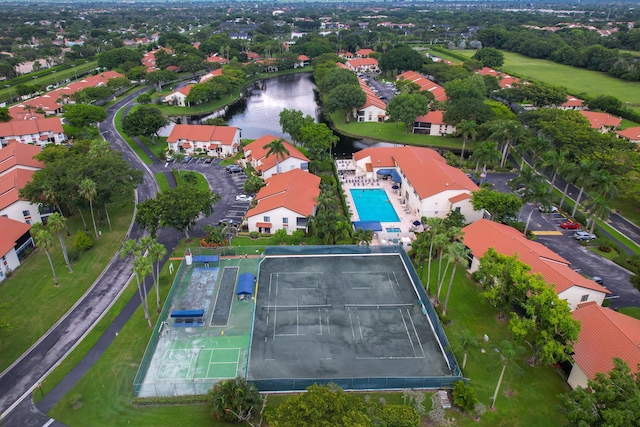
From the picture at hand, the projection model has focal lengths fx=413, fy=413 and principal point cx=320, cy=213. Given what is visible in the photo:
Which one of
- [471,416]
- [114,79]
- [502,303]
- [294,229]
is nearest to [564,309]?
[502,303]

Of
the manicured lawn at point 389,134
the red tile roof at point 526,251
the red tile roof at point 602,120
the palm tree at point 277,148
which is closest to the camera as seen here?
the red tile roof at point 526,251

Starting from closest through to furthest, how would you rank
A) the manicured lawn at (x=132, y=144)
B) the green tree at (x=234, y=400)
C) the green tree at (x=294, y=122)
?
1. the green tree at (x=234, y=400)
2. the manicured lawn at (x=132, y=144)
3. the green tree at (x=294, y=122)

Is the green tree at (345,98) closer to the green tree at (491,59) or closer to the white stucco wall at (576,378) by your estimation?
the green tree at (491,59)

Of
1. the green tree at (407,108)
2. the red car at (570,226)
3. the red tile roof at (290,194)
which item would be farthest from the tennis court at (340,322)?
the green tree at (407,108)

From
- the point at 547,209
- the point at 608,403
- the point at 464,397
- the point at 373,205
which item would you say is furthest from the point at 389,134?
the point at 608,403

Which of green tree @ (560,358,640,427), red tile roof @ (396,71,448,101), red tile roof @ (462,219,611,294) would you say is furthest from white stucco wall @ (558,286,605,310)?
red tile roof @ (396,71,448,101)

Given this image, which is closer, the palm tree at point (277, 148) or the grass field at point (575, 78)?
the palm tree at point (277, 148)

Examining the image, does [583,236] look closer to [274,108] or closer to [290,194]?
[290,194]

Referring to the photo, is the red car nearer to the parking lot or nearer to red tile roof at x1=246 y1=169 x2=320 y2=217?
the parking lot
